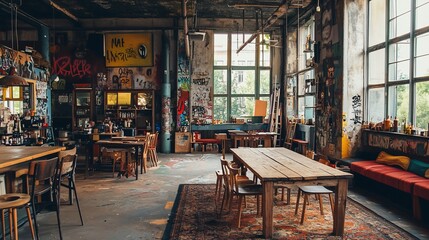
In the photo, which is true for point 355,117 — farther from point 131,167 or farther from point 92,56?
point 92,56

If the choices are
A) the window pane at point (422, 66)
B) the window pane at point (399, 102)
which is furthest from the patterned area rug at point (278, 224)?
the window pane at point (422, 66)

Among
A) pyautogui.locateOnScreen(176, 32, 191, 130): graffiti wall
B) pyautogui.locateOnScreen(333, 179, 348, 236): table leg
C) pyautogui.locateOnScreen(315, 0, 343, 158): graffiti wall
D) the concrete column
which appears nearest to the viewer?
pyautogui.locateOnScreen(333, 179, 348, 236): table leg

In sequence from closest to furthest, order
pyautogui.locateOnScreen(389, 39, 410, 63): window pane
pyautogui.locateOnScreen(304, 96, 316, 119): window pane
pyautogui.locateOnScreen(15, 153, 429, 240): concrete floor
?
pyautogui.locateOnScreen(15, 153, 429, 240): concrete floor < pyautogui.locateOnScreen(389, 39, 410, 63): window pane < pyautogui.locateOnScreen(304, 96, 316, 119): window pane

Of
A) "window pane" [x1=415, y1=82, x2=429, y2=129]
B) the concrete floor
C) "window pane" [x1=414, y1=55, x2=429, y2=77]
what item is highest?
"window pane" [x1=414, y1=55, x2=429, y2=77]

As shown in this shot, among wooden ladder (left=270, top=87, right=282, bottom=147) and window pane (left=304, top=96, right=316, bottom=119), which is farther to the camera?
wooden ladder (left=270, top=87, right=282, bottom=147)

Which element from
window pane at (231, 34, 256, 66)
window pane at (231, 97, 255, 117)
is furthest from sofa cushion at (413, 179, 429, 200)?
window pane at (231, 34, 256, 66)

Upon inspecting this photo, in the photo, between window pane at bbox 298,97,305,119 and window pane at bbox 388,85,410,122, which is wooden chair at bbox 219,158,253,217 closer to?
window pane at bbox 388,85,410,122

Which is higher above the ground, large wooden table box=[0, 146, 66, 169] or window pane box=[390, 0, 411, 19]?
window pane box=[390, 0, 411, 19]

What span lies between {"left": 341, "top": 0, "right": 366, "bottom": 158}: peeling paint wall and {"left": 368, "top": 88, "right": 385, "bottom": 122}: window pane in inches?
6.4

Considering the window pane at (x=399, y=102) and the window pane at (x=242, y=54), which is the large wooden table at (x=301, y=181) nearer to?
the window pane at (x=399, y=102)

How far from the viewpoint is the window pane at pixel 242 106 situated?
12344 millimetres

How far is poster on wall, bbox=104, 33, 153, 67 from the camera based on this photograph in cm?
1179

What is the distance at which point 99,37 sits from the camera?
11.7 meters

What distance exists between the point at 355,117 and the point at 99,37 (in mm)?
8712
